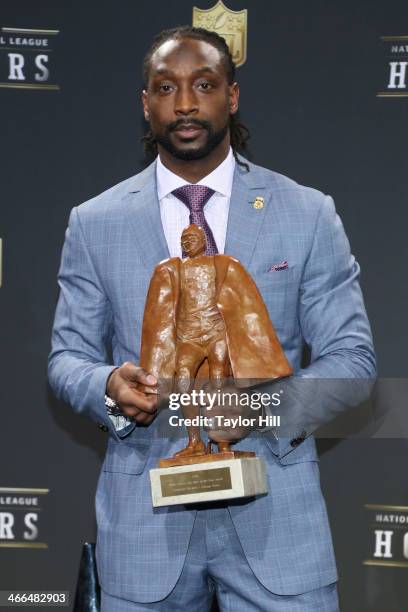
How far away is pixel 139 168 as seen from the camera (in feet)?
9.55

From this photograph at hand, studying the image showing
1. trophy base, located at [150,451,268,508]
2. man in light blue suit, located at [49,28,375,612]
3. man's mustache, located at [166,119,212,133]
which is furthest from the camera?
man's mustache, located at [166,119,212,133]

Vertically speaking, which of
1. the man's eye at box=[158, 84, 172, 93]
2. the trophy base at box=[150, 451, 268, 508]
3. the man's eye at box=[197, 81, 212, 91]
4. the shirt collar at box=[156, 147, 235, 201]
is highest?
the man's eye at box=[197, 81, 212, 91]

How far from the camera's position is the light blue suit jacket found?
187 cm

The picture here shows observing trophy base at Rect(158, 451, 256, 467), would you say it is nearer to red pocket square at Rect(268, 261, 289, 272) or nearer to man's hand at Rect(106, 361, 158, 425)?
man's hand at Rect(106, 361, 158, 425)

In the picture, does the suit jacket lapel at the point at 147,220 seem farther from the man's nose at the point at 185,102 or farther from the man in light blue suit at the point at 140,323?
the man's nose at the point at 185,102

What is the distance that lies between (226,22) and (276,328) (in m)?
1.18

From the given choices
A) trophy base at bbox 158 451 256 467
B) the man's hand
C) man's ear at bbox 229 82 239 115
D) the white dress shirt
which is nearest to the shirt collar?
the white dress shirt

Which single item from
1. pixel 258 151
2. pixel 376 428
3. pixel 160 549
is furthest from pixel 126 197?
pixel 376 428

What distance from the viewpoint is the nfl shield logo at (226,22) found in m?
2.79

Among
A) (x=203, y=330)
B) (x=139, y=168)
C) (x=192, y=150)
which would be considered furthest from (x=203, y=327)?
(x=139, y=168)

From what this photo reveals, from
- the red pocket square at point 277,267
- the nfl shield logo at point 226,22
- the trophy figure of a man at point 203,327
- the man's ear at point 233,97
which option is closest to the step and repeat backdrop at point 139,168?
the nfl shield logo at point 226,22

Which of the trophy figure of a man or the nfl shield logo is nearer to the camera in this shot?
the trophy figure of a man

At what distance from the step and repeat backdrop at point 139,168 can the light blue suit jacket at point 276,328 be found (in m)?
0.82

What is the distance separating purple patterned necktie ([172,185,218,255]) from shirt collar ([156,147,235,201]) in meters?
0.01
